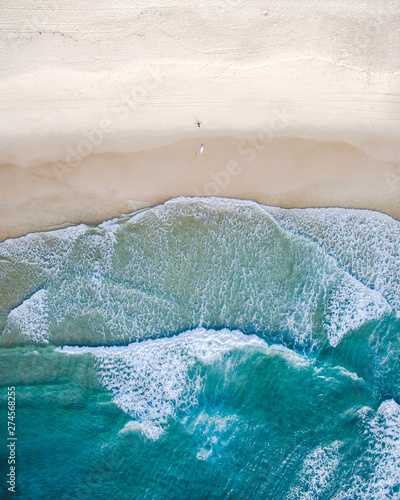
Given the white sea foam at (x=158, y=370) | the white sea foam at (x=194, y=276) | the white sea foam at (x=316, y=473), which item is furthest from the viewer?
the white sea foam at (x=194, y=276)

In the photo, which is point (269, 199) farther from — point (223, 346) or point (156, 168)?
point (223, 346)

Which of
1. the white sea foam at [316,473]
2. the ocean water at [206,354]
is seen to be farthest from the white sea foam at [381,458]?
the white sea foam at [316,473]

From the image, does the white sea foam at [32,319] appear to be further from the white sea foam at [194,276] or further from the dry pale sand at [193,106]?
the dry pale sand at [193,106]

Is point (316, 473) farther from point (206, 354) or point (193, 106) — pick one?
point (193, 106)

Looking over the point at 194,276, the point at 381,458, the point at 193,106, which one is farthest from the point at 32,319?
the point at 381,458

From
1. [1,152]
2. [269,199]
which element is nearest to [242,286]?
[269,199]

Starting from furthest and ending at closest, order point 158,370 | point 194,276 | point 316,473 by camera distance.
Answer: point 194,276, point 158,370, point 316,473

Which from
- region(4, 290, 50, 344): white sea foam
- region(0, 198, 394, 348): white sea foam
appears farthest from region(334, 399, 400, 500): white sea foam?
region(4, 290, 50, 344): white sea foam

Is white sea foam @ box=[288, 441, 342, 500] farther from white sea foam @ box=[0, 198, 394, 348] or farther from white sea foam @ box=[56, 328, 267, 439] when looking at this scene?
white sea foam @ box=[56, 328, 267, 439]
